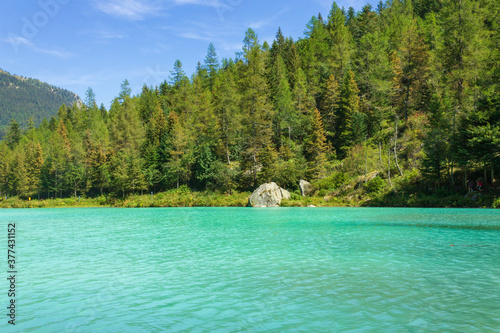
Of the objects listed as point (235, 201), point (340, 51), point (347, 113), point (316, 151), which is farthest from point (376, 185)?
point (340, 51)

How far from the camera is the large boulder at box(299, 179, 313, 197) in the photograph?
4536cm

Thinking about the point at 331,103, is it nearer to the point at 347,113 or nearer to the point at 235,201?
the point at 347,113

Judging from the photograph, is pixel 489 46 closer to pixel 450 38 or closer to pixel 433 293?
pixel 450 38

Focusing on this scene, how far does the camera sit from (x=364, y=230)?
17.9m

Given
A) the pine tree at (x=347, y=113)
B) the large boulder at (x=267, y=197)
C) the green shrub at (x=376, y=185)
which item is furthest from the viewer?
the pine tree at (x=347, y=113)

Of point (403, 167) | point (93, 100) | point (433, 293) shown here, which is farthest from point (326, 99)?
point (93, 100)

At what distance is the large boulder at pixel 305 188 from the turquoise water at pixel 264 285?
99.2 ft

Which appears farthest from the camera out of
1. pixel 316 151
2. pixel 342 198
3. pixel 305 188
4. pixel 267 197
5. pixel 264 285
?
pixel 316 151

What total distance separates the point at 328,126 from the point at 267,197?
21672 millimetres

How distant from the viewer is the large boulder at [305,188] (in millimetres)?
45359

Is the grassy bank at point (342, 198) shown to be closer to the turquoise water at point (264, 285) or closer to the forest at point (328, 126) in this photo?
the forest at point (328, 126)

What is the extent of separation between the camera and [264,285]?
8102mm

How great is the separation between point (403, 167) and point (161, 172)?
42.8 metres

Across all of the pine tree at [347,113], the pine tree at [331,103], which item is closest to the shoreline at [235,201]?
the pine tree at [347,113]
